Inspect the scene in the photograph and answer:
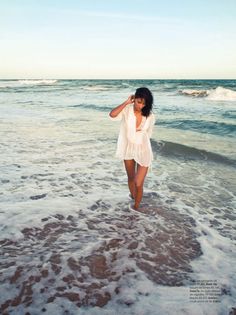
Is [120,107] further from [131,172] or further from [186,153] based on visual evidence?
[186,153]

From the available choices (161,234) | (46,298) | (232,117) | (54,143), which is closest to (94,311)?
(46,298)

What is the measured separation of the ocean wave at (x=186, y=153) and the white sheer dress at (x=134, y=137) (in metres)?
4.34

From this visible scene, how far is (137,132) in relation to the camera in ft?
16.4

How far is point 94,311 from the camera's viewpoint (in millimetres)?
3000

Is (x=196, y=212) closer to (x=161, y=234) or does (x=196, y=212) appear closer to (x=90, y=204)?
(x=161, y=234)

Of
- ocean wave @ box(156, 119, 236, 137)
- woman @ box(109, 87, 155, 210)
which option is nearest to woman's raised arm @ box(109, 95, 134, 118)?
woman @ box(109, 87, 155, 210)

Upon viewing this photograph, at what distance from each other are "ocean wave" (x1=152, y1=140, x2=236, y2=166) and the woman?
4.32 metres

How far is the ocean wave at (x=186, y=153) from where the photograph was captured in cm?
905

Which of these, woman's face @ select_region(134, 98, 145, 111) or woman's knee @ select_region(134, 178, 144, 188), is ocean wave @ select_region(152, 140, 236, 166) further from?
woman's face @ select_region(134, 98, 145, 111)

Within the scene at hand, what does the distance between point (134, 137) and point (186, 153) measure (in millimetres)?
5251

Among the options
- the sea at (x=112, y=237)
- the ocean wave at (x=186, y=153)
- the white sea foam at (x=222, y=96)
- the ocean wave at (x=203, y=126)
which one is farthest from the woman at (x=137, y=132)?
the white sea foam at (x=222, y=96)

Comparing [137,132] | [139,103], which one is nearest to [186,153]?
[137,132]

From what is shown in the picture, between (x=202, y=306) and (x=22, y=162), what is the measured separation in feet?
19.7

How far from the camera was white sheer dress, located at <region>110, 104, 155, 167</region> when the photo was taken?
4902 mm
